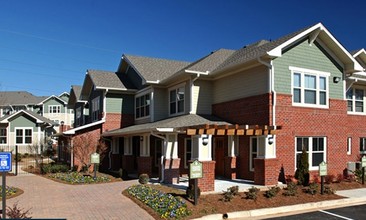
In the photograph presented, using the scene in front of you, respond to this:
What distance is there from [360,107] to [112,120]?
1755cm

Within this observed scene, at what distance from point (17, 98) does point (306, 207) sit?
2533 inches

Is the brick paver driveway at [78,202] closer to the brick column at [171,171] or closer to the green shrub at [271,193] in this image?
the brick column at [171,171]

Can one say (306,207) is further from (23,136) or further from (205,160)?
(23,136)

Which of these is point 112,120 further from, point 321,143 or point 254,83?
point 321,143

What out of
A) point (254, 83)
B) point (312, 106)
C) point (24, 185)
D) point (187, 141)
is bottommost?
point (24, 185)

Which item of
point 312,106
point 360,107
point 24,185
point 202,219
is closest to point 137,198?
point 202,219

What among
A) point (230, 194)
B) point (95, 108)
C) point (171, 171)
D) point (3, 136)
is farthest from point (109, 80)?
point (3, 136)

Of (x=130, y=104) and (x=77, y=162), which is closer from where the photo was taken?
(x=77, y=162)

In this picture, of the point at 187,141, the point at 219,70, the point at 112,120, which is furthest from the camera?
the point at 112,120

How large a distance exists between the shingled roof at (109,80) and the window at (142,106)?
1.39 metres

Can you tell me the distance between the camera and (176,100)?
22.3 metres

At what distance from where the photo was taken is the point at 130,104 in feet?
89.4

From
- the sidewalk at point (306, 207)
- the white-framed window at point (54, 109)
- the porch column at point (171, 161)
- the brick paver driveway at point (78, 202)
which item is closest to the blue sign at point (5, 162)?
the brick paver driveway at point (78, 202)

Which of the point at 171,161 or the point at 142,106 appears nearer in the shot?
the point at 171,161
